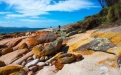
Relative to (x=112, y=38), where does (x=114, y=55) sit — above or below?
below

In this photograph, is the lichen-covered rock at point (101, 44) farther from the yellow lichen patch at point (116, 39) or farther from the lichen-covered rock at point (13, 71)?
the lichen-covered rock at point (13, 71)

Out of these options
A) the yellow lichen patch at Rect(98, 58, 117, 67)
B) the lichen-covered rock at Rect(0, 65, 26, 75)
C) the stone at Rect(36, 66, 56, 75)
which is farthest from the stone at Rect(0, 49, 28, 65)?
the yellow lichen patch at Rect(98, 58, 117, 67)

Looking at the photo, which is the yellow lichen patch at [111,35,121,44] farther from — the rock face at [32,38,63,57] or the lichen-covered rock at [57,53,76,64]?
the rock face at [32,38,63,57]

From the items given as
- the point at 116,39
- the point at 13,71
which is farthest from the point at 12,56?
the point at 116,39

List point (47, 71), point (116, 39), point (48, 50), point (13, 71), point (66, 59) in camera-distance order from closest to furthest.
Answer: point (47, 71), point (13, 71), point (66, 59), point (116, 39), point (48, 50)

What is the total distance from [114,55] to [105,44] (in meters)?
1.51

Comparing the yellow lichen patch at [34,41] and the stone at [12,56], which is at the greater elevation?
the yellow lichen patch at [34,41]

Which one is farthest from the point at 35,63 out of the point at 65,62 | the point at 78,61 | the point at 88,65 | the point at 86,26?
the point at 86,26

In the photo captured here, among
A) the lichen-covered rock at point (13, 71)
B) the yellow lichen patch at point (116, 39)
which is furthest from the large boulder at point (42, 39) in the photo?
the yellow lichen patch at point (116, 39)

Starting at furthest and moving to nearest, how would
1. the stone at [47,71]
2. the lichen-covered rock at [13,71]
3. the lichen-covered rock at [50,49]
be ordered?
the lichen-covered rock at [50,49]
the lichen-covered rock at [13,71]
the stone at [47,71]

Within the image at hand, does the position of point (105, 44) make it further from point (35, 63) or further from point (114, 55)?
point (35, 63)

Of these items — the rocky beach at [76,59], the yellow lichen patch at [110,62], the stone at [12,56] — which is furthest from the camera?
the stone at [12,56]

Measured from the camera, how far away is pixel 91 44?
44.8 ft

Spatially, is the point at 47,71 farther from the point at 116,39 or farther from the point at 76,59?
the point at 116,39
